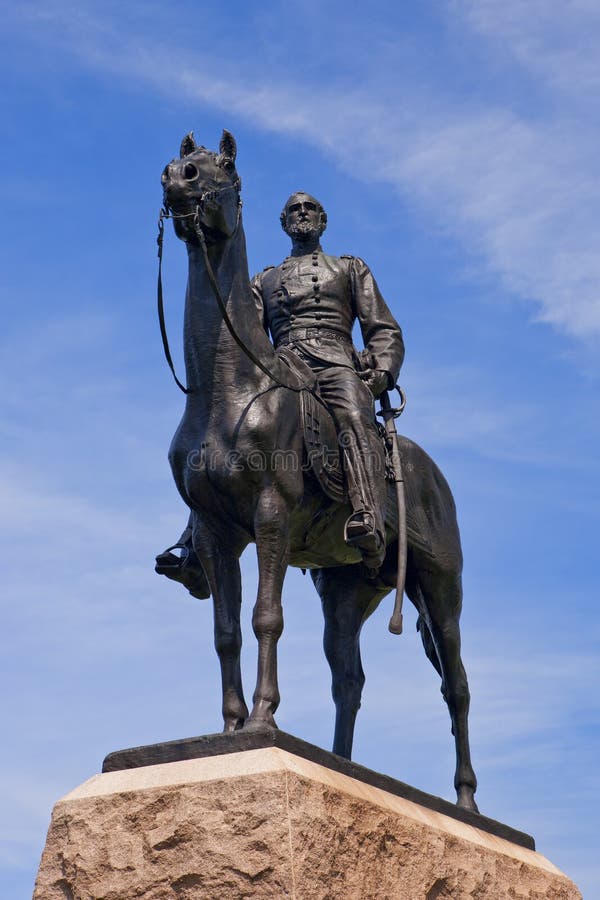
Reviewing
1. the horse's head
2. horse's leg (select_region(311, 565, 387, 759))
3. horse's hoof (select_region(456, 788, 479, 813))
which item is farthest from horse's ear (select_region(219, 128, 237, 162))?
horse's hoof (select_region(456, 788, 479, 813))

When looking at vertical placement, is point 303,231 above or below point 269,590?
above

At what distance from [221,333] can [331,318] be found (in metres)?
1.45

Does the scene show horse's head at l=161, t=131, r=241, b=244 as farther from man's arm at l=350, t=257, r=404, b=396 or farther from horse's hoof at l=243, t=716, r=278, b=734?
horse's hoof at l=243, t=716, r=278, b=734

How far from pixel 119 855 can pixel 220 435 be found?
2.64 m

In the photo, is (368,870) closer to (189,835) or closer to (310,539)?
(189,835)

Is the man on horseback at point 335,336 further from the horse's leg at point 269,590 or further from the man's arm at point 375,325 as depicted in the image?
the horse's leg at point 269,590

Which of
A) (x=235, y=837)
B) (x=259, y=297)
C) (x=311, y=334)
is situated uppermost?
(x=259, y=297)

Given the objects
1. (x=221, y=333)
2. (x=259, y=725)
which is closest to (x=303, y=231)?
(x=221, y=333)

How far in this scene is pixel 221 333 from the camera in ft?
34.4

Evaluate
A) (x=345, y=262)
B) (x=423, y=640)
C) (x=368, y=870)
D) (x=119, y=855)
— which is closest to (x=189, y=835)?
(x=119, y=855)

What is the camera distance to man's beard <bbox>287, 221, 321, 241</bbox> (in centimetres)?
1200

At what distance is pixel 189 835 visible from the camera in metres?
9.09

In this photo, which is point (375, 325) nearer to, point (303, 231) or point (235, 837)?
point (303, 231)

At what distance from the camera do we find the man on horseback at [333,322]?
11.1 metres
